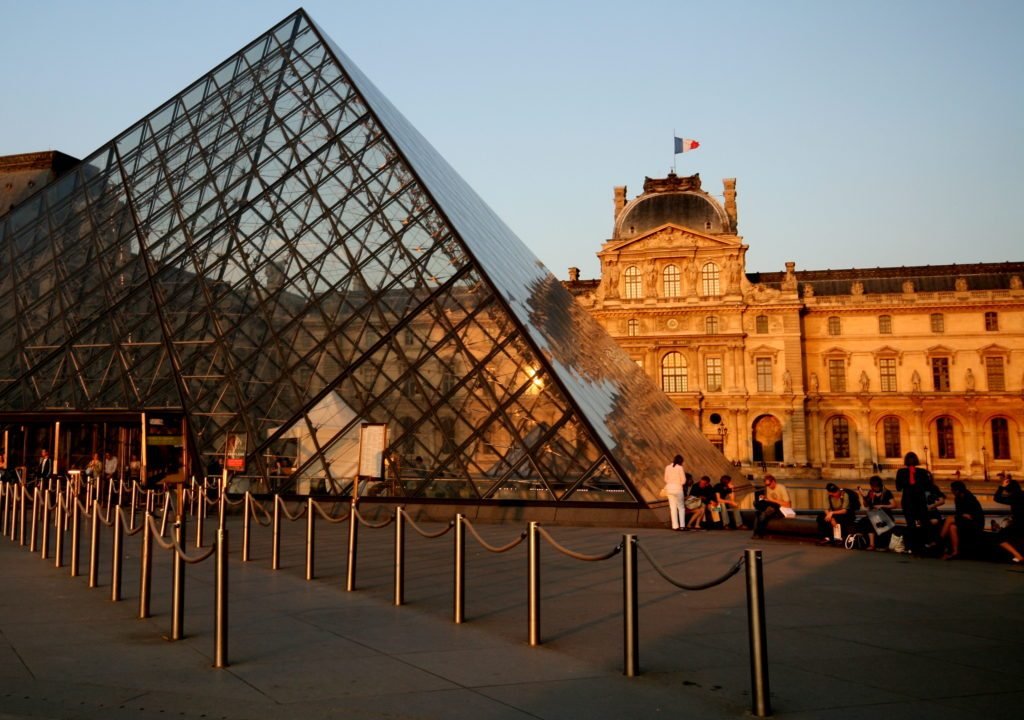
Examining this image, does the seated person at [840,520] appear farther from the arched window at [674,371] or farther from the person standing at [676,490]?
the arched window at [674,371]

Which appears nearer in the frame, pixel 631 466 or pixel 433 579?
pixel 433 579

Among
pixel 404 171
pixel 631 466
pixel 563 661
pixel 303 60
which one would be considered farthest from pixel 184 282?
pixel 563 661

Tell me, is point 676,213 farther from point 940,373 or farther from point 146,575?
point 146,575

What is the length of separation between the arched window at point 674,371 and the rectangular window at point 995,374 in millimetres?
20982

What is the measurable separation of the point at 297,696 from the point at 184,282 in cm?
1481

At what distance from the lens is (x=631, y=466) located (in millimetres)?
13562

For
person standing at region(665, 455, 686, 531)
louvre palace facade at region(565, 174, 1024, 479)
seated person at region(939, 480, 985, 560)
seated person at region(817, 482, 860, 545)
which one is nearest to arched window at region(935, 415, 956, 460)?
louvre palace facade at region(565, 174, 1024, 479)

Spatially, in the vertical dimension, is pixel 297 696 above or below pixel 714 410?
below

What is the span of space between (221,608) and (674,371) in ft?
193

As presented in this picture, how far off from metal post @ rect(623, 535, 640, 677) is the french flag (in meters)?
60.7

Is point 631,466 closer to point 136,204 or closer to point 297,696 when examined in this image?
point 297,696

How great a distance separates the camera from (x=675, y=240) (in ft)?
204

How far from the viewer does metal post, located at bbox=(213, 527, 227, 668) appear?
5.10 metres

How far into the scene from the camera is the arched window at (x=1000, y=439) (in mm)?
59031
